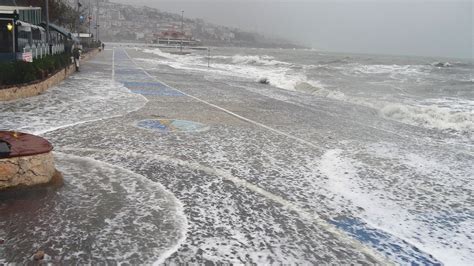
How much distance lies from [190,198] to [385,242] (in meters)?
2.64

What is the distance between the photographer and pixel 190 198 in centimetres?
578

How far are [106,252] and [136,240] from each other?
0.38 metres

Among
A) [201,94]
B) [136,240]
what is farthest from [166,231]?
[201,94]

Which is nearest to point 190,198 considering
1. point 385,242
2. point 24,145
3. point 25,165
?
point 25,165

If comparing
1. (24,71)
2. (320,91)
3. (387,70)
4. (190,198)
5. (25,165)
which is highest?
(24,71)

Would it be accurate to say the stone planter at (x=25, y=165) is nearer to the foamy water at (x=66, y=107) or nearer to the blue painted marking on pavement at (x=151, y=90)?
the foamy water at (x=66, y=107)

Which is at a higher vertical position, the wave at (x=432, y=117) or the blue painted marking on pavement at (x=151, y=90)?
the wave at (x=432, y=117)

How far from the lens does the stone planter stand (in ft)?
17.0

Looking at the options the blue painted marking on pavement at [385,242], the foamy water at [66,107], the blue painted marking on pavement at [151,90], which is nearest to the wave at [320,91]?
the blue painted marking on pavement at [151,90]

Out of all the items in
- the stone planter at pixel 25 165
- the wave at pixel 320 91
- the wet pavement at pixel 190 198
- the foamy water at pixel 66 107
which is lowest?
the wave at pixel 320 91

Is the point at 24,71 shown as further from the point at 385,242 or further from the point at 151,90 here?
the point at 385,242

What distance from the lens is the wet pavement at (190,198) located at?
14.0ft

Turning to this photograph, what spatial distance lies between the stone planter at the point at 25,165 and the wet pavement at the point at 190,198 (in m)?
0.31

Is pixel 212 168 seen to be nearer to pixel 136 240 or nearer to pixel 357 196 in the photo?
pixel 357 196
